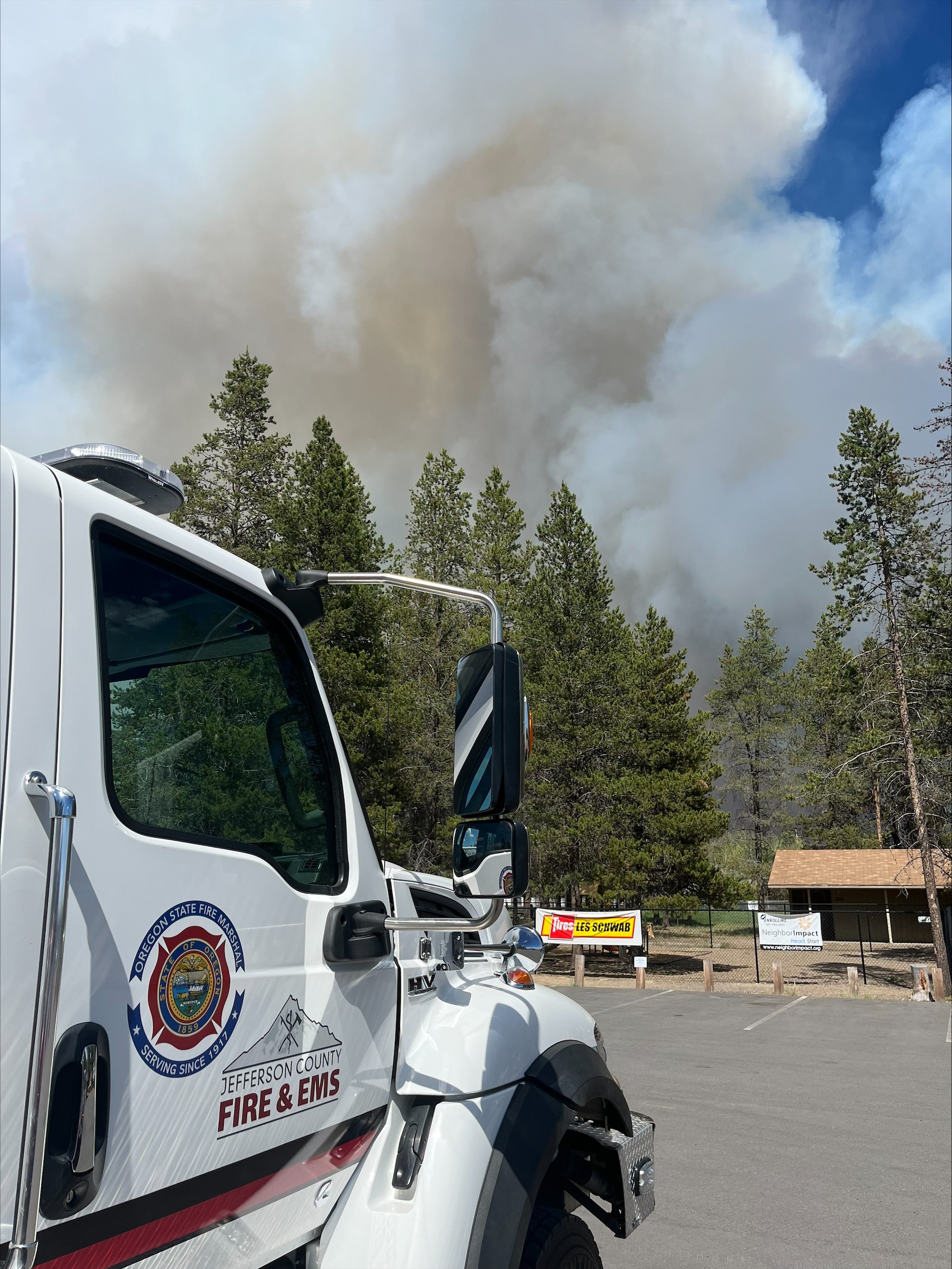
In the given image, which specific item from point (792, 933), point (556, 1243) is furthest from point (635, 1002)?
point (556, 1243)

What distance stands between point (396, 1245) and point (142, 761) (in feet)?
3.95

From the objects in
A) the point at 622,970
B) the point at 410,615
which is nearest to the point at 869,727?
the point at 622,970

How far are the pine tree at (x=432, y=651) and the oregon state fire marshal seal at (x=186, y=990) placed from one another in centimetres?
1790

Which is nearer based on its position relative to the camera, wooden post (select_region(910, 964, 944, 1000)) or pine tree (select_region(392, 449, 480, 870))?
wooden post (select_region(910, 964, 944, 1000))

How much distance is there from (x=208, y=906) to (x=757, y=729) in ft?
175

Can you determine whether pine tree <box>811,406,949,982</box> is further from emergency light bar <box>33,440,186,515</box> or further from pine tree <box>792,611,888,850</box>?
emergency light bar <box>33,440,186,515</box>

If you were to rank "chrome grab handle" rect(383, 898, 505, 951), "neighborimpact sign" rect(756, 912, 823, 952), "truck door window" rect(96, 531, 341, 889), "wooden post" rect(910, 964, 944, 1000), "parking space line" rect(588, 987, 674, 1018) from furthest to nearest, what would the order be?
"neighborimpact sign" rect(756, 912, 823, 952) → "wooden post" rect(910, 964, 944, 1000) → "parking space line" rect(588, 987, 674, 1018) → "chrome grab handle" rect(383, 898, 505, 951) → "truck door window" rect(96, 531, 341, 889)

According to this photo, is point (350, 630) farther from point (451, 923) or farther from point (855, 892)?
point (855, 892)

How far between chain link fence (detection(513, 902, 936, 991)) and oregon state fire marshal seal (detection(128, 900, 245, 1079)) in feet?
67.5

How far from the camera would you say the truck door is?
4.81ft

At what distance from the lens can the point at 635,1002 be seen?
18.8 metres

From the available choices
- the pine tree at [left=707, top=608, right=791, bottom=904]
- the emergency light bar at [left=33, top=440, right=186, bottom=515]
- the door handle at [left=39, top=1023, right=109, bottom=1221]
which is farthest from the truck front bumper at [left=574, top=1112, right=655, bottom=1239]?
the pine tree at [left=707, top=608, right=791, bottom=904]

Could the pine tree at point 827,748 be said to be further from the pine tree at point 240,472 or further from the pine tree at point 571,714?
the pine tree at point 240,472

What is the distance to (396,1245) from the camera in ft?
6.40
